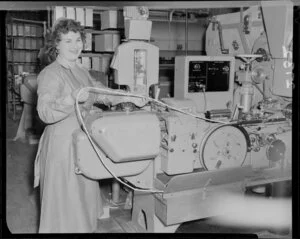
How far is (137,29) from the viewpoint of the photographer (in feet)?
6.15

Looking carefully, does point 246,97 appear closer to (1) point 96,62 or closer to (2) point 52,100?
(2) point 52,100

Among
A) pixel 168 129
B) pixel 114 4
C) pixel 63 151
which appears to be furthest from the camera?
pixel 168 129

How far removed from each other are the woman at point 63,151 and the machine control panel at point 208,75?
2.09 feet

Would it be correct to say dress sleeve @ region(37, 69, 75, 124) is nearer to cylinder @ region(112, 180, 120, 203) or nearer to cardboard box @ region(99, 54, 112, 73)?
cylinder @ region(112, 180, 120, 203)

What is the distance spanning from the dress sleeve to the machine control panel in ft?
2.68

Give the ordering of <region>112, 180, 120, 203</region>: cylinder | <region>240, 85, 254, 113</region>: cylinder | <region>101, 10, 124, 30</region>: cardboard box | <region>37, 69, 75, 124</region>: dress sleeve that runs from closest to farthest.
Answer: <region>37, 69, 75, 124</region>: dress sleeve → <region>240, 85, 254, 113</region>: cylinder → <region>112, 180, 120, 203</region>: cylinder → <region>101, 10, 124, 30</region>: cardboard box

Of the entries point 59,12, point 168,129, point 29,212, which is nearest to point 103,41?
point 59,12

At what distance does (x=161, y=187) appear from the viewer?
2.01m

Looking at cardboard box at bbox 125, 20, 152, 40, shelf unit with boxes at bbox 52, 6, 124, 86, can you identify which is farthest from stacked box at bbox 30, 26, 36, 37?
cardboard box at bbox 125, 20, 152, 40

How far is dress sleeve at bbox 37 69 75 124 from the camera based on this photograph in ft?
5.56

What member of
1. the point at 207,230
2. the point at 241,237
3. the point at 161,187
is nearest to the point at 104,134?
the point at 161,187

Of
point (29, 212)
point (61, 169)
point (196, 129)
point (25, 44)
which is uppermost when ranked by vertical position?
point (25, 44)

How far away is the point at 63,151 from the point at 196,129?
0.73 metres
